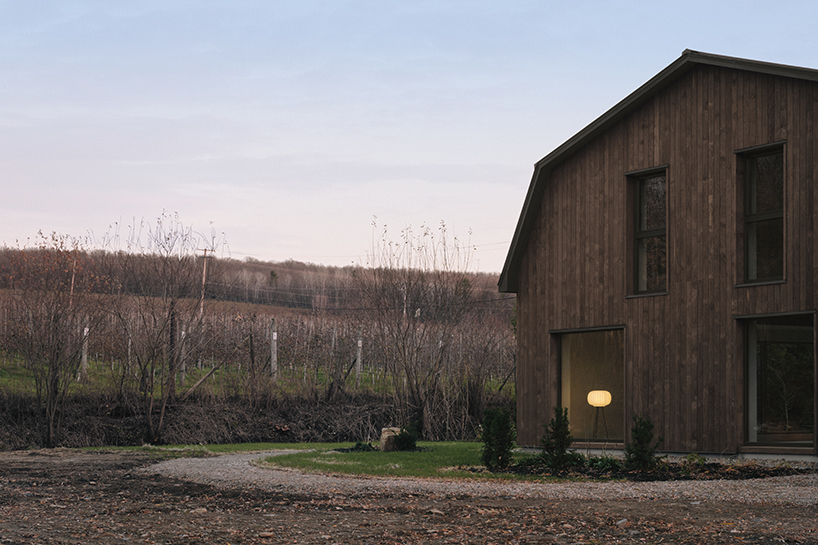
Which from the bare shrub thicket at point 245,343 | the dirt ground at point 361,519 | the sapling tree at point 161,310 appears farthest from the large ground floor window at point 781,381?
the sapling tree at point 161,310

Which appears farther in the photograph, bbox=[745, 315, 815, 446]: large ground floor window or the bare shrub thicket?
the bare shrub thicket

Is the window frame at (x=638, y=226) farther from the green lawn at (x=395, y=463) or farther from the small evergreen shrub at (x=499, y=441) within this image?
the green lawn at (x=395, y=463)

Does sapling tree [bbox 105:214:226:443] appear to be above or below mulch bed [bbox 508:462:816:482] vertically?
above

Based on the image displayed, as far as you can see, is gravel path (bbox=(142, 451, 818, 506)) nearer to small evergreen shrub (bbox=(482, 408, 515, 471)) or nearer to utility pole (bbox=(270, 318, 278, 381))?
small evergreen shrub (bbox=(482, 408, 515, 471))

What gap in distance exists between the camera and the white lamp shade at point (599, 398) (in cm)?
1247

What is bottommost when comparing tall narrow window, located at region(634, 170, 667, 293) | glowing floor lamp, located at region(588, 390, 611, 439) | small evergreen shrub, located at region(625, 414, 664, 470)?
small evergreen shrub, located at region(625, 414, 664, 470)

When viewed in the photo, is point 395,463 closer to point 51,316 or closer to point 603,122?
point 603,122

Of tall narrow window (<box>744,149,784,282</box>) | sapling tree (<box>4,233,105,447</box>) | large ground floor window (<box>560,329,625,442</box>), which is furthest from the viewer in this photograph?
sapling tree (<box>4,233,105,447</box>)

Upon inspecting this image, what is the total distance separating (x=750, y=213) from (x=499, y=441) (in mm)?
4787

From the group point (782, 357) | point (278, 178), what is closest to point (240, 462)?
point (782, 357)

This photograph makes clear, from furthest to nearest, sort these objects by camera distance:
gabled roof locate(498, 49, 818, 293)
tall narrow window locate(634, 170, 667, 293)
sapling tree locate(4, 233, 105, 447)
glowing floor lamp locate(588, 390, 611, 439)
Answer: sapling tree locate(4, 233, 105, 447), glowing floor lamp locate(588, 390, 611, 439), tall narrow window locate(634, 170, 667, 293), gabled roof locate(498, 49, 818, 293)

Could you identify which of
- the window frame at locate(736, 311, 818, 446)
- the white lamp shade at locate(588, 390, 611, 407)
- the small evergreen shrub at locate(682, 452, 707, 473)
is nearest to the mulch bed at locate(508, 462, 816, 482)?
the small evergreen shrub at locate(682, 452, 707, 473)

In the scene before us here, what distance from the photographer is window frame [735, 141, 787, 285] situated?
10.4 meters

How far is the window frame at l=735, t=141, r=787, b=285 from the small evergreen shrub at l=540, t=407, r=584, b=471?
3.21 m
